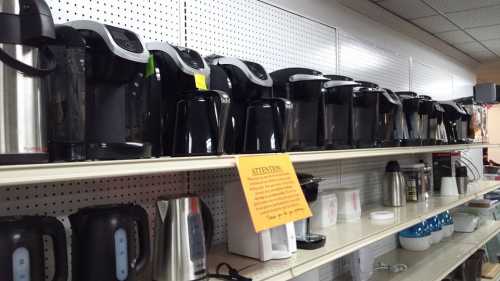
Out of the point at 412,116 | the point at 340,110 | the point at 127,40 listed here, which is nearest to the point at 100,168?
the point at 127,40

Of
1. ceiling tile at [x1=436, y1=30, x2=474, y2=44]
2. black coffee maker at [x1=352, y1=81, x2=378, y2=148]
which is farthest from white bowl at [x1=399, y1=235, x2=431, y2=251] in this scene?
ceiling tile at [x1=436, y1=30, x2=474, y2=44]

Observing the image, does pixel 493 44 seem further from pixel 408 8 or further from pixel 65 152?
pixel 65 152

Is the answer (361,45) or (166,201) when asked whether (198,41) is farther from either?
(361,45)

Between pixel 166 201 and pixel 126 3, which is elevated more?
pixel 126 3

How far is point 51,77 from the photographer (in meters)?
0.88

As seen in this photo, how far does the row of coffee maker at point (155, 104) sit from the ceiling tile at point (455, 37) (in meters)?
2.77

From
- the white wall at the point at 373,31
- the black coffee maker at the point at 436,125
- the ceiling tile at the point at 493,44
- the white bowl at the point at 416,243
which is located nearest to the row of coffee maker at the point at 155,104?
the white wall at the point at 373,31

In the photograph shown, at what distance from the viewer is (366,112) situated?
1971mm

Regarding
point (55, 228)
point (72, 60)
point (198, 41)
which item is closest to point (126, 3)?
point (198, 41)

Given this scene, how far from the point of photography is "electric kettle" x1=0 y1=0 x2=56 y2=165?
0.73 metres

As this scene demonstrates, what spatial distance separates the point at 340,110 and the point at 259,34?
550mm

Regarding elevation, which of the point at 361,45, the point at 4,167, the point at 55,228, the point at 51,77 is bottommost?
the point at 55,228

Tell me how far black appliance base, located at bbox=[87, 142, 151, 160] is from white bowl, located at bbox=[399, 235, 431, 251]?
2649 mm

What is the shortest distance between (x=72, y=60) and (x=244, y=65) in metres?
0.61
